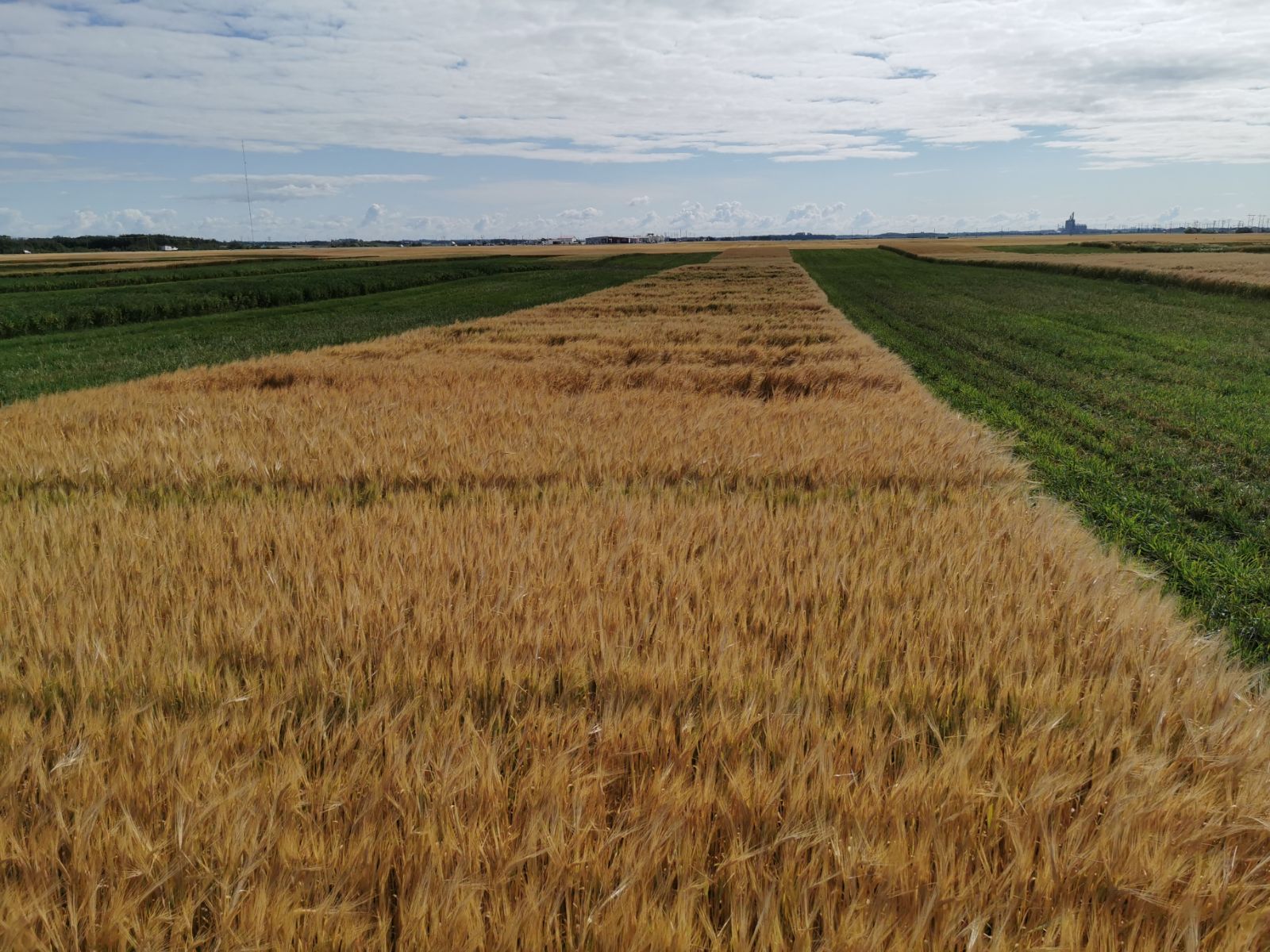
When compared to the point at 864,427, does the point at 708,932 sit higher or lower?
lower

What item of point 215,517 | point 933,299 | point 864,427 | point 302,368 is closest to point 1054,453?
point 864,427

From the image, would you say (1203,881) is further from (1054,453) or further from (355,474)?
(1054,453)

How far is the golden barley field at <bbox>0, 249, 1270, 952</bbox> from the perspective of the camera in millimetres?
1487

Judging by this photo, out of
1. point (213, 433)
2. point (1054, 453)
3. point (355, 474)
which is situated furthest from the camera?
point (1054, 453)

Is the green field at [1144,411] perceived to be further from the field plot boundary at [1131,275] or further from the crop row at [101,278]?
the crop row at [101,278]

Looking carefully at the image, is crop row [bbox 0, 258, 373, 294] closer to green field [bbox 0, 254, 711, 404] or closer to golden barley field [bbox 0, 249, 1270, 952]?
green field [bbox 0, 254, 711, 404]

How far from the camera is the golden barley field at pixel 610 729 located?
149cm

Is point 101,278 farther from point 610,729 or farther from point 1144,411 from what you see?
point 610,729

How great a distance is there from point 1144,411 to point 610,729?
11.0 m

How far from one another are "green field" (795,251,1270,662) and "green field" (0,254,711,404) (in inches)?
635

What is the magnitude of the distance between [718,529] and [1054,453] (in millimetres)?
6211

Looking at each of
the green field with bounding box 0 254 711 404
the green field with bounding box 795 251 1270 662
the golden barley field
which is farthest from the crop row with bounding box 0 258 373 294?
the golden barley field

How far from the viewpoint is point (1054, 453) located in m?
8.30

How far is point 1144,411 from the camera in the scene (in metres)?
10.2
